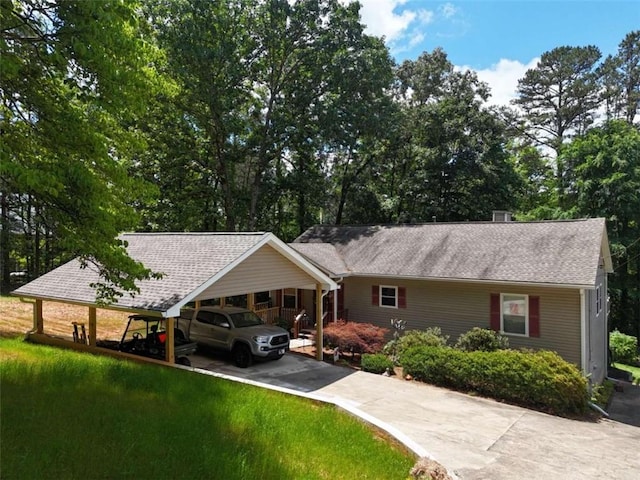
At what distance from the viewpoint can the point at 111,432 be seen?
5.93 metres

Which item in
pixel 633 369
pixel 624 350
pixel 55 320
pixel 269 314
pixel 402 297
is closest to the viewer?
pixel 402 297

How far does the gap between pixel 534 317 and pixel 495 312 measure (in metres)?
1.33

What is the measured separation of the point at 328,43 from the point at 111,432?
25.5 metres

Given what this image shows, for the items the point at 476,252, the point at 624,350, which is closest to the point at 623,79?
the point at 624,350

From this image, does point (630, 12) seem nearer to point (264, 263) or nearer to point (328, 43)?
point (264, 263)

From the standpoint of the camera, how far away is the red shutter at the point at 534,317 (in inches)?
595

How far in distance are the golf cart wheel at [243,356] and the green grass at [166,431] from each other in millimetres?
3915

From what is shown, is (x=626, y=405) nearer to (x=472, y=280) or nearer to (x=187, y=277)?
(x=472, y=280)

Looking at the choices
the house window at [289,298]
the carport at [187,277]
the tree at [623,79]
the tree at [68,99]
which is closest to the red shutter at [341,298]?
the house window at [289,298]

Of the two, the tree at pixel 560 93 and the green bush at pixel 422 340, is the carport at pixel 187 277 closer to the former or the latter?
the green bush at pixel 422 340

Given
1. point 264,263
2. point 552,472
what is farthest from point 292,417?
point 264,263

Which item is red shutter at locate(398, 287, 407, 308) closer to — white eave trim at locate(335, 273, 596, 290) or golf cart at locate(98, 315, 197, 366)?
white eave trim at locate(335, 273, 596, 290)

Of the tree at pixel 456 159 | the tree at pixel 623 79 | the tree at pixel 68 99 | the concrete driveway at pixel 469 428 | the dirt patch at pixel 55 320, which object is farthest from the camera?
the tree at pixel 623 79

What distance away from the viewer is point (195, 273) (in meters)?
12.3
